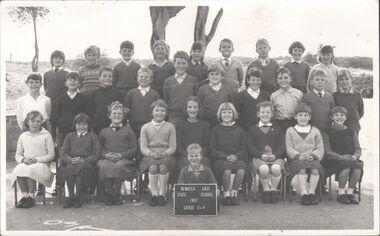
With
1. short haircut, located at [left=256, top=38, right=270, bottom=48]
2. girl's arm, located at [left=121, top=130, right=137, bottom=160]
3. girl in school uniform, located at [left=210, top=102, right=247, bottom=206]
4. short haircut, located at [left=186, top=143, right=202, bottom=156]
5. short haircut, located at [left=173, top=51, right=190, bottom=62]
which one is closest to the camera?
short haircut, located at [left=186, top=143, right=202, bottom=156]

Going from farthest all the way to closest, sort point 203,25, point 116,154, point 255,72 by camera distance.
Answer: point 203,25, point 255,72, point 116,154

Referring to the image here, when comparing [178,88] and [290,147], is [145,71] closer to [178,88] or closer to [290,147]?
[178,88]

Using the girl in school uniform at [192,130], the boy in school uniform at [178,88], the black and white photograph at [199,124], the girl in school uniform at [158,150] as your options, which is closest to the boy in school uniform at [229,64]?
the black and white photograph at [199,124]

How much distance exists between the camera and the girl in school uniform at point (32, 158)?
5.21m

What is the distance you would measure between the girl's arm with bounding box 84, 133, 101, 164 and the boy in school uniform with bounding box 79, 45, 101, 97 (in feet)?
2.69

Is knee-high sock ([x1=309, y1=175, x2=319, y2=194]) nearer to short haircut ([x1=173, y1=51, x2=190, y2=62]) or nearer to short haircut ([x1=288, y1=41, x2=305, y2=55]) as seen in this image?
short haircut ([x1=288, y1=41, x2=305, y2=55])

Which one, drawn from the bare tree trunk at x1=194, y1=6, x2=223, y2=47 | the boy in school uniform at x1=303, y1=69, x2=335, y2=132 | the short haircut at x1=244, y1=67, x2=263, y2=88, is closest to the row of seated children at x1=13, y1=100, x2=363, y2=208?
the boy in school uniform at x1=303, y1=69, x2=335, y2=132

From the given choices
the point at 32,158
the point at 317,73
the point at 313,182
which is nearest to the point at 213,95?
the point at 317,73

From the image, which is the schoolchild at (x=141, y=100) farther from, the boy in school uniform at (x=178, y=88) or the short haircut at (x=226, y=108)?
the short haircut at (x=226, y=108)

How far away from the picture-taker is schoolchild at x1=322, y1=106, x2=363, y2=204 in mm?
5289

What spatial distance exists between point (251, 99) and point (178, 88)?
842 mm

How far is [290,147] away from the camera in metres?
5.40

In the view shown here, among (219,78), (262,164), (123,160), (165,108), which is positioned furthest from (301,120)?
(123,160)

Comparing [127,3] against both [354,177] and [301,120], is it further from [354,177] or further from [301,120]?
[354,177]
